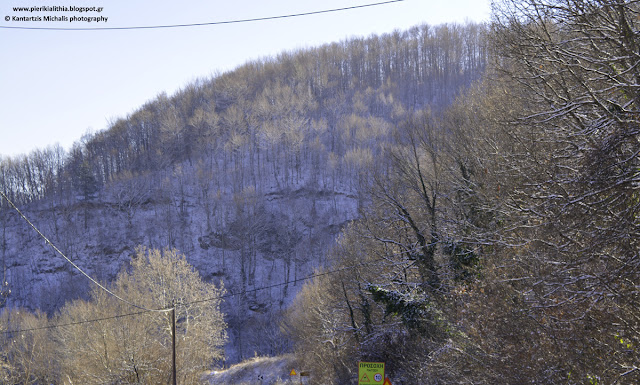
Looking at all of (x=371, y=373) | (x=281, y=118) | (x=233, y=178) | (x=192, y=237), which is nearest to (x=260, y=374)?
(x=371, y=373)

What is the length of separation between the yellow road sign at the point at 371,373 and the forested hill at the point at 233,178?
34.7m

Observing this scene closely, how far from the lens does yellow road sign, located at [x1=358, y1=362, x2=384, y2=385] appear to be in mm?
14258

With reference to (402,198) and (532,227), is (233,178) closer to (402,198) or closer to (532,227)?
(402,198)

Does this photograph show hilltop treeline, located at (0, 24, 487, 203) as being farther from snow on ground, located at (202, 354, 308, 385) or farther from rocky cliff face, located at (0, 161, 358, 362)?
snow on ground, located at (202, 354, 308, 385)

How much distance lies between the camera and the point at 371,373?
1430cm

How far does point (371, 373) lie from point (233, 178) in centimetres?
6210

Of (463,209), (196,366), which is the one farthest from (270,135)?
(463,209)

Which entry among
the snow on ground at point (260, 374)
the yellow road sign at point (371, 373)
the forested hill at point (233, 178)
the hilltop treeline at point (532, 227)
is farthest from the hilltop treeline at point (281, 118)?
the yellow road sign at point (371, 373)

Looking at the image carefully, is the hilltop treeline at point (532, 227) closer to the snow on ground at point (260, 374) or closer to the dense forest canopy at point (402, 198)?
the dense forest canopy at point (402, 198)

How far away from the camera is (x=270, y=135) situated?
80875 mm

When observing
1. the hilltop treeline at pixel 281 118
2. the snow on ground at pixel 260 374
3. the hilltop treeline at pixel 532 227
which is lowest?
the snow on ground at pixel 260 374

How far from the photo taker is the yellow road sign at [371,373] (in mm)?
14258

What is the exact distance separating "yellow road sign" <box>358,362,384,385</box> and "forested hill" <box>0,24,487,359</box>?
34.7m

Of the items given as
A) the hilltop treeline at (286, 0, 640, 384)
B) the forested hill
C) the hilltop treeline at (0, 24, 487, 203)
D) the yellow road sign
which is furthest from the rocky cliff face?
the yellow road sign
